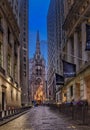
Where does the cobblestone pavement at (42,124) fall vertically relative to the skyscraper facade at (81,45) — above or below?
below

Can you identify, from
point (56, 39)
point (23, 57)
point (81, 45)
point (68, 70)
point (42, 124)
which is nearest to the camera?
point (42, 124)

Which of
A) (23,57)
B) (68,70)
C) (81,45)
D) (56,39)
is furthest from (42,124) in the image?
(23,57)

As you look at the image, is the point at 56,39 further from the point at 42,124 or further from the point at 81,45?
the point at 42,124

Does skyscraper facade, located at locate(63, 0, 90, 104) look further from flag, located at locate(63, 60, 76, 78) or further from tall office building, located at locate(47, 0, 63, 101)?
tall office building, located at locate(47, 0, 63, 101)

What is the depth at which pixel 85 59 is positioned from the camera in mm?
49844

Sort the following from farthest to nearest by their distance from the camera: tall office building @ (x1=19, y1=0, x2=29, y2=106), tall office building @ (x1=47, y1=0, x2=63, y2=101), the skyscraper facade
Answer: tall office building @ (x1=19, y1=0, x2=29, y2=106) → tall office building @ (x1=47, y1=0, x2=63, y2=101) → the skyscraper facade

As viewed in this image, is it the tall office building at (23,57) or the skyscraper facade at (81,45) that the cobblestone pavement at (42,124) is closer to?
the skyscraper facade at (81,45)

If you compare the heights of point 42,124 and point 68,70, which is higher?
point 68,70

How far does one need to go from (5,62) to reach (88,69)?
46.0 feet

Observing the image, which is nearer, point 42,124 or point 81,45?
point 42,124

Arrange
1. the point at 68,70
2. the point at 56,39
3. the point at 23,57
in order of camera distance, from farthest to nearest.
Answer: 1. the point at 23,57
2. the point at 56,39
3. the point at 68,70

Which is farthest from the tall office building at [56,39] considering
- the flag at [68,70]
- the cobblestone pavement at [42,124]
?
the cobblestone pavement at [42,124]

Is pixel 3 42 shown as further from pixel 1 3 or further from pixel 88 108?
pixel 88 108

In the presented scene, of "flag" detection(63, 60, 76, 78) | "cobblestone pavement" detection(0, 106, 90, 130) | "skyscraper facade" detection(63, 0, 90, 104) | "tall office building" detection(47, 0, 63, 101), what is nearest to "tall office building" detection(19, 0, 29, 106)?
"tall office building" detection(47, 0, 63, 101)
